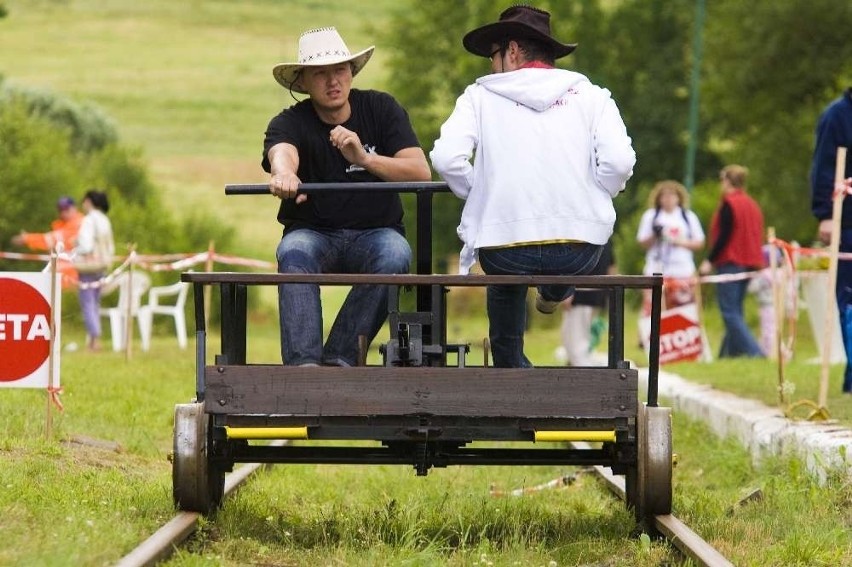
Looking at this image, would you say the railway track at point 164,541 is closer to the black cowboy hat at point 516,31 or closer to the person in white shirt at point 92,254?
the black cowboy hat at point 516,31

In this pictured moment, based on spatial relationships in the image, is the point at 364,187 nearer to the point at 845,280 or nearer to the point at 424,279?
the point at 424,279

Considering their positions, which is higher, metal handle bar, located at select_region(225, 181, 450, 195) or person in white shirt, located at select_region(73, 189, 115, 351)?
metal handle bar, located at select_region(225, 181, 450, 195)

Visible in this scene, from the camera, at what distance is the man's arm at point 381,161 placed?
Answer: 762cm

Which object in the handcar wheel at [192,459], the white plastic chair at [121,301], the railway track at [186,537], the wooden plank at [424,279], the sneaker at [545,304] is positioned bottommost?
the white plastic chair at [121,301]

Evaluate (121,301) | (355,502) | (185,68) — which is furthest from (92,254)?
(185,68)

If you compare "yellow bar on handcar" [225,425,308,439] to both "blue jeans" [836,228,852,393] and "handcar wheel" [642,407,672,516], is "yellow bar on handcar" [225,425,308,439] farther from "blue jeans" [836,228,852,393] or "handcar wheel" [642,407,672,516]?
"blue jeans" [836,228,852,393]

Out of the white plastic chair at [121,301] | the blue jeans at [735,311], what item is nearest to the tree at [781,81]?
the white plastic chair at [121,301]

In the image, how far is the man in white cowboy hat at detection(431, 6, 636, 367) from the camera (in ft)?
23.8

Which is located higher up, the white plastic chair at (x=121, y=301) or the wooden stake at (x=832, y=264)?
the wooden stake at (x=832, y=264)

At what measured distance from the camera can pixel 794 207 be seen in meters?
47.4

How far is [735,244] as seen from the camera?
19.2 m

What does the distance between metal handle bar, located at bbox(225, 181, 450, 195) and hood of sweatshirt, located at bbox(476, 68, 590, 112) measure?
476 millimetres

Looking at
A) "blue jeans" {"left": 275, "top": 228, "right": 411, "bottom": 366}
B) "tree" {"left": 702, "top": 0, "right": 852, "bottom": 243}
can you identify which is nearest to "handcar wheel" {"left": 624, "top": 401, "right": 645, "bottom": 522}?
"blue jeans" {"left": 275, "top": 228, "right": 411, "bottom": 366}

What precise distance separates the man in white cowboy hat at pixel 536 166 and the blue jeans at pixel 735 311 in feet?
39.5
